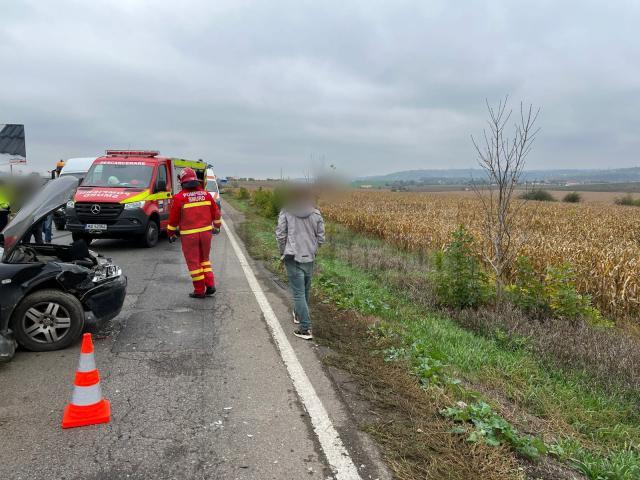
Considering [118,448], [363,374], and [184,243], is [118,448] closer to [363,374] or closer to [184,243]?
[363,374]

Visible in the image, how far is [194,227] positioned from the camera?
7434mm

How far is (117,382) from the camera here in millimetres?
4207

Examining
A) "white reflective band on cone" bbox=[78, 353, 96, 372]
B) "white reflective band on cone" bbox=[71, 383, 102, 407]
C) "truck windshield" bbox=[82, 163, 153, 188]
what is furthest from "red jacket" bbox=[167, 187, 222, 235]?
"truck windshield" bbox=[82, 163, 153, 188]

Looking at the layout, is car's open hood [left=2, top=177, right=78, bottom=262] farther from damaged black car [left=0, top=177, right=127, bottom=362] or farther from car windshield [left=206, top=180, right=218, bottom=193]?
car windshield [left=206, top=180, right=218, bottom=193]

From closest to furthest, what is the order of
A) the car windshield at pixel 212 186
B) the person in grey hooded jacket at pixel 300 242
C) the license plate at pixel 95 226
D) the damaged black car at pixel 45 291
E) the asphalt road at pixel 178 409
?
the asphalt road at pixel 178 409, the damaged black car at pixel 45 291, the person in grey hooded jacket at pixel 300 242, the license plate at pixel 95 226, the car windshield at pixel 212 186

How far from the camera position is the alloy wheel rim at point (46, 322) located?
15.8ft

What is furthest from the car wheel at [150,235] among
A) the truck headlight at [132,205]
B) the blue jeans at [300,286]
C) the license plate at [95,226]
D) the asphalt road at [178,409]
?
the blue jeans at [300,286]

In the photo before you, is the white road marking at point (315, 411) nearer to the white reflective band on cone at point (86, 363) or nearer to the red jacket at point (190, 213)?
the white reflective band on cone at point (86, 363)

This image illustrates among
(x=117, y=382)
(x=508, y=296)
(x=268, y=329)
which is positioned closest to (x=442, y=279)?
(x=508, y=296)

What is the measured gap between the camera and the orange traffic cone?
3463 millimetres

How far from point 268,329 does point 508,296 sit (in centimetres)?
420

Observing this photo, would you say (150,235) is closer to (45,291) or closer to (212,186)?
(45,291)

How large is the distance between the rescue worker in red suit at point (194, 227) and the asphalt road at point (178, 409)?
1.10 metres

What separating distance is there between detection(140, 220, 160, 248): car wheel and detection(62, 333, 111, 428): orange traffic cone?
9249mm
